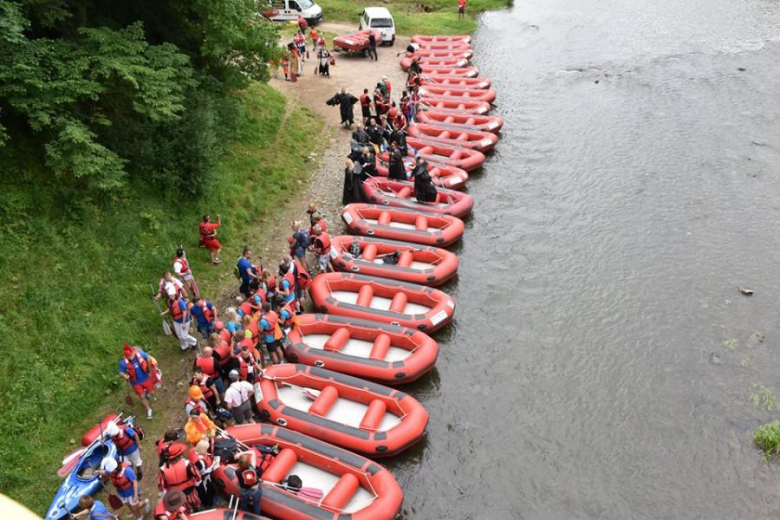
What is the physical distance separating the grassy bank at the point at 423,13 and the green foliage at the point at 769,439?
26191 mm

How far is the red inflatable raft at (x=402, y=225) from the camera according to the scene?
50.2 feet

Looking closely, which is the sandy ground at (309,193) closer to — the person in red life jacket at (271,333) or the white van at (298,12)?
the white van at (298,12)

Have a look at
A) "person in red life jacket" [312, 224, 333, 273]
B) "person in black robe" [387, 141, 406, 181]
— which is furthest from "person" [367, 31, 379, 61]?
"person in red life jacket" [312, 224, 333, 273]

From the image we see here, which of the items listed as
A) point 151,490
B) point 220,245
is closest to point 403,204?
point 220,245

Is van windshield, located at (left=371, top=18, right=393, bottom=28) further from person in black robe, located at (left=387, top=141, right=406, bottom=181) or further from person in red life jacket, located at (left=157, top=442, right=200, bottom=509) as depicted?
person in red life jacket, located at (left=157, top=442, right=200, bottom=509)

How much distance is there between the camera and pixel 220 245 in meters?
14.5

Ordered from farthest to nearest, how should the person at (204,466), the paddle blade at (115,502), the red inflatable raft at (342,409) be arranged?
the red inflatable raft at (342,409) → the paddle blade at (115,502) → the person at (204,466)

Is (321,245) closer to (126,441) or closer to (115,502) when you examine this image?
(126,441)

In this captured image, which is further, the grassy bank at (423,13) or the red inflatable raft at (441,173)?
the grassy bank at (423,13)

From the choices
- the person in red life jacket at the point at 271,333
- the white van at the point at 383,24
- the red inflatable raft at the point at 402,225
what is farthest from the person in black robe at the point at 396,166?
the white van at the point at 383,24

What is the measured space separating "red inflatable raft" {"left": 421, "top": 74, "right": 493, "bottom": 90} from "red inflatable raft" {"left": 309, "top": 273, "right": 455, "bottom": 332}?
13019 mm

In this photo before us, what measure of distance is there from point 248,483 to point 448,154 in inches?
527

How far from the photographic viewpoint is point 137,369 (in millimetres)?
10086

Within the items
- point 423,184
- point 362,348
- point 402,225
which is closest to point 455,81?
point 423,184
